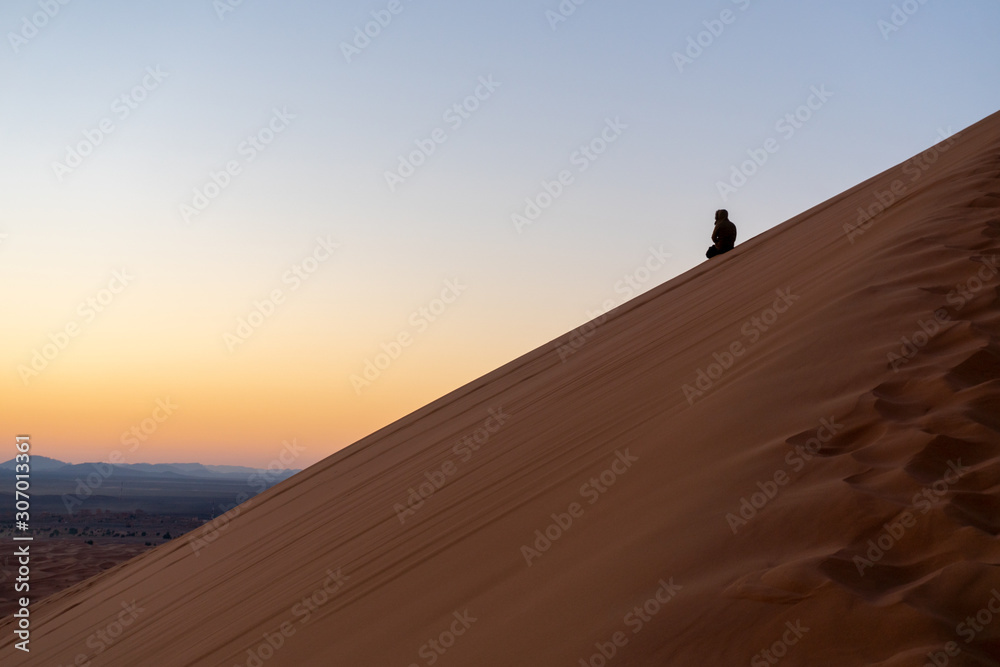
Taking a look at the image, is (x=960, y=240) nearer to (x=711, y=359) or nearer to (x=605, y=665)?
(x=711, y=359)

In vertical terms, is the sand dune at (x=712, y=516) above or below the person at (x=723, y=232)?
below

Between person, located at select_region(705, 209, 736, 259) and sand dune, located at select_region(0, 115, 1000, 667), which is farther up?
person, located at select_region(705, 209, 736, 259)

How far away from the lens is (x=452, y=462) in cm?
538

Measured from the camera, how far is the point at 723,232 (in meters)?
10.6

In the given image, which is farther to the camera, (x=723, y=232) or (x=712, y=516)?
(x=723, y=232)

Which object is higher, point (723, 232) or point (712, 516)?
point (723, 232)

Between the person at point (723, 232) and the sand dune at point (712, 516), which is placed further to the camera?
the person at point (723, 232)

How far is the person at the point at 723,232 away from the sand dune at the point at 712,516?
440cm

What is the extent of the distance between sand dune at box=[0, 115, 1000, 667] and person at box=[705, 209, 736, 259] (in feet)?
14.4

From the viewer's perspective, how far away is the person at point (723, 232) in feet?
34.7

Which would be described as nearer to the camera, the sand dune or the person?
the sand dune

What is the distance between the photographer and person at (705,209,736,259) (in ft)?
34.7

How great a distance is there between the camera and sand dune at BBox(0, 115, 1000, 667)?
1845mm

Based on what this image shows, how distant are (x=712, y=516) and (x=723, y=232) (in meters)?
8.78
